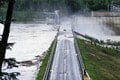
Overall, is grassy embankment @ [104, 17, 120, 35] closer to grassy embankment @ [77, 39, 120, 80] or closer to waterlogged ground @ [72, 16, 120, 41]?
waterlogged ground @ [72, 16, 120, 41]

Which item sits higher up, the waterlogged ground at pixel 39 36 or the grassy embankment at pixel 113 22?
the grassy embankment at pixel 113 22

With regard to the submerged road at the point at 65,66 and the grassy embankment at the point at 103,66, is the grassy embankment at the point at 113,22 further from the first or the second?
the submerged road at the point at 65,66

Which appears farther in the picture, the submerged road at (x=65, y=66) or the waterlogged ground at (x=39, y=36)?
the waterlogged ground at (x=39, y=36)

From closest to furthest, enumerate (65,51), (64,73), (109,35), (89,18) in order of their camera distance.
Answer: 1. (64,73)
2. (65,51)
3. (109,35)
4. (89,18)

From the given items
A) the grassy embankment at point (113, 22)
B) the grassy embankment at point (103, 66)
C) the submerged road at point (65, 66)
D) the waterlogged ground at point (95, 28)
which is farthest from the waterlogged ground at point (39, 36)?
the grassy embankment at point (103, 66)

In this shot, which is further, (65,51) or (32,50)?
(32,50)

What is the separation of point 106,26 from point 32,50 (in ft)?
243

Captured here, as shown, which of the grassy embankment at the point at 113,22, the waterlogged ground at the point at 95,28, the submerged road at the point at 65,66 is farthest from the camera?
the grassy embankment at the point at 113,22

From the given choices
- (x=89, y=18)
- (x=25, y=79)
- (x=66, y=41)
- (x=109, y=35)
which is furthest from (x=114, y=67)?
(x=89, y=18)

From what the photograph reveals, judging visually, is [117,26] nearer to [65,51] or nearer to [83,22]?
[83,22]

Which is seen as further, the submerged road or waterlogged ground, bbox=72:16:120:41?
waterlogged ground, bbox=72:16:120:41

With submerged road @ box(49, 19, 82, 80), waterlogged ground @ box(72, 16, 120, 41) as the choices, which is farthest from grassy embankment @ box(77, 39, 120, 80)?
waterlogged ground @ box(72, 16, 120, 41)

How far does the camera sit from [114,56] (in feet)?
307

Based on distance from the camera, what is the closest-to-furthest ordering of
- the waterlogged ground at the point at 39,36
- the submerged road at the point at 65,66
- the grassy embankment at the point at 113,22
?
the submerged road at the point at 65,66, the waterlogged ground at the point at 39,36, the grassy embankment at the point at 113,22
